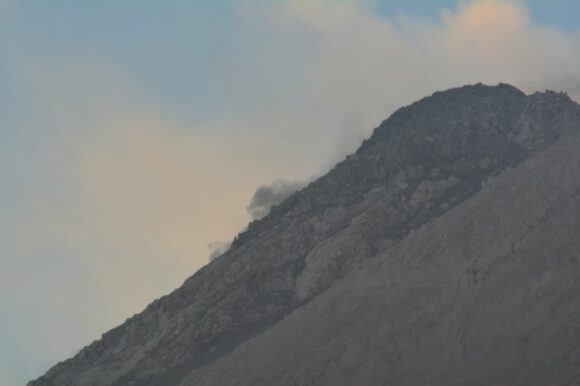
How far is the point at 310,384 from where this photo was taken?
65062 millimetres

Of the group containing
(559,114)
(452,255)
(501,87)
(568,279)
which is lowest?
(568,279)

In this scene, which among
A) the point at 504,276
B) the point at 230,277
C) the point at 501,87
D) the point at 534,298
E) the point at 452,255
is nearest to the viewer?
the point at 534,298

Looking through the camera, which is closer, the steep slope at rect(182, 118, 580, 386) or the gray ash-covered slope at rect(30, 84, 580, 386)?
the steep slope at rect(182, 118, 580, 386)

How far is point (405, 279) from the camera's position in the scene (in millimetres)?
71250

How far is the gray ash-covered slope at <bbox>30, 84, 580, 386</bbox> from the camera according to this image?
59656 mm

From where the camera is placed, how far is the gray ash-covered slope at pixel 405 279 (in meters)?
59.7

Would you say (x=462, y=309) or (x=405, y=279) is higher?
(x=405, y=279)

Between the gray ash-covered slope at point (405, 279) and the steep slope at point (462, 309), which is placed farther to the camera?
the gray ash-covered slope at point (405, 279)

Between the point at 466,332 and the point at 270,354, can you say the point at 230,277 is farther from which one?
the point at 466,332

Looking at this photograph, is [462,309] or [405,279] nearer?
[462,309]

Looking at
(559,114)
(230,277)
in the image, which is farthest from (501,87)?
(230,277)

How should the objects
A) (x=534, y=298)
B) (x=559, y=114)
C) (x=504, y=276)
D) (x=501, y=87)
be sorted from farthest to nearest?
1. (x=501, y=87)
2. (x=559, y=114)
3. (x=504, y=276)
4. (x=534, y=298)

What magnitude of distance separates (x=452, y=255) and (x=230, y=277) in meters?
33.8

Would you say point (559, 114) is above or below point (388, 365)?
above
